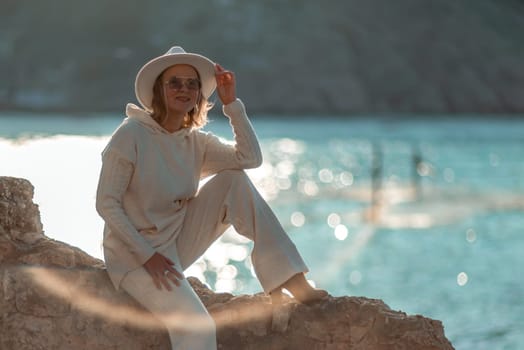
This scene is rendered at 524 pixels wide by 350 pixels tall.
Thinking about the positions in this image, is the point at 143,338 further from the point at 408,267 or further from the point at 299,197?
the point at 299,197

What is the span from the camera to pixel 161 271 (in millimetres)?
4062

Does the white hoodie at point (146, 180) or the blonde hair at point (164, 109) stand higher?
the blonde hair at point (164, 109)

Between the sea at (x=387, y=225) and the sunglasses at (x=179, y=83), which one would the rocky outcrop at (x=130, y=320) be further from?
the sea at (x=387, y=225)

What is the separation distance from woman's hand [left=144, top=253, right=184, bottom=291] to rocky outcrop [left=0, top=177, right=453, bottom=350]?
0.20 meters

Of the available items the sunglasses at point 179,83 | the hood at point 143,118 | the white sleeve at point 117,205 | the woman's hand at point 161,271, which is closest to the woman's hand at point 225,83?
the sunglasses at point 179,83

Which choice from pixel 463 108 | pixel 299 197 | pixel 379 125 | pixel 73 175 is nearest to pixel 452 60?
pixel 463 108

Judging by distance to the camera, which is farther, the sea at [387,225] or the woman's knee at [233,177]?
the sea at [387,225]

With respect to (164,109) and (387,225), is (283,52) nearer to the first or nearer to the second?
(387,225)

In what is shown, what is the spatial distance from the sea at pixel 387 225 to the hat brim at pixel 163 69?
6155mm

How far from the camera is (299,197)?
3222 centimetres

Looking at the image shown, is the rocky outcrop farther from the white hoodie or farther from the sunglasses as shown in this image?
the sunglasses

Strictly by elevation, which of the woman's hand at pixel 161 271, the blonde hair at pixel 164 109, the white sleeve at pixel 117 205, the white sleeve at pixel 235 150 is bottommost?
the woman's hand at pixel 161 271

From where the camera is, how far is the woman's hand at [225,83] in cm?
438

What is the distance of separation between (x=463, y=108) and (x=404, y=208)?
206ft
